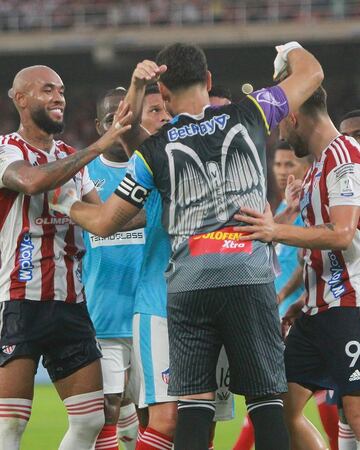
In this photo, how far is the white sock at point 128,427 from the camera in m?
6.99

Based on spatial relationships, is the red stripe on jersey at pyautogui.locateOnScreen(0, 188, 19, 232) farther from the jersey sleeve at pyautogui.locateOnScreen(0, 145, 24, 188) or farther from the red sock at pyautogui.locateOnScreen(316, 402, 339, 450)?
the red sock at pyautogui.locateOnScreen(316, 402, 339, 450)

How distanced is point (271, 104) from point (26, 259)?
1639 mm

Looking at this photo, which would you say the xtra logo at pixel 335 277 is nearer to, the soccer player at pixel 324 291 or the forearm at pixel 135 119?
the soccer player at pixel 324 291

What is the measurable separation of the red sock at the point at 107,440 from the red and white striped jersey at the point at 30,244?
1.03 metres

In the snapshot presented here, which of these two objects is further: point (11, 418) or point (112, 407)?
point (112, 407)

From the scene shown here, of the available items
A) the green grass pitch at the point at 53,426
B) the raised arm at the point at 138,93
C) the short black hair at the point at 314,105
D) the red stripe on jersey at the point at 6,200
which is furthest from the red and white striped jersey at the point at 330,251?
the green grass pitch at the point at 53,426

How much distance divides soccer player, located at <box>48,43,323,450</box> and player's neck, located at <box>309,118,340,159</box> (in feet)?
1.83

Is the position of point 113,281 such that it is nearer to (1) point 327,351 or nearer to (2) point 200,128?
(1) point 327,351

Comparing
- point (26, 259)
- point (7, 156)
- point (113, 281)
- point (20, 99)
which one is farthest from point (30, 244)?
point (113, 281)

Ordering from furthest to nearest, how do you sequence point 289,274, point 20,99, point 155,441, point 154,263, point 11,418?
point 289,274
point 20,99
point 154,263
point 11,418
point 155,441

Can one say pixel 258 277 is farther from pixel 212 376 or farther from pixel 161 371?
pixel 161 371

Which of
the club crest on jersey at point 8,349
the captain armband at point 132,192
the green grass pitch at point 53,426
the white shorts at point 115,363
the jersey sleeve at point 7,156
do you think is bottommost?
the green grass pitch at point 53,426

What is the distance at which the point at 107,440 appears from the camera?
240 inches

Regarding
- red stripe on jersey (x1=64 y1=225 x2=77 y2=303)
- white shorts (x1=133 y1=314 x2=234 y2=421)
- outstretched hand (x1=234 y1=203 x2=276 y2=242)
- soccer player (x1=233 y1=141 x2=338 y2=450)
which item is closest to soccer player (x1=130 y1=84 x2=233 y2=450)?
white shorts (x1=133 y1=314 x2=234 y2=421)
